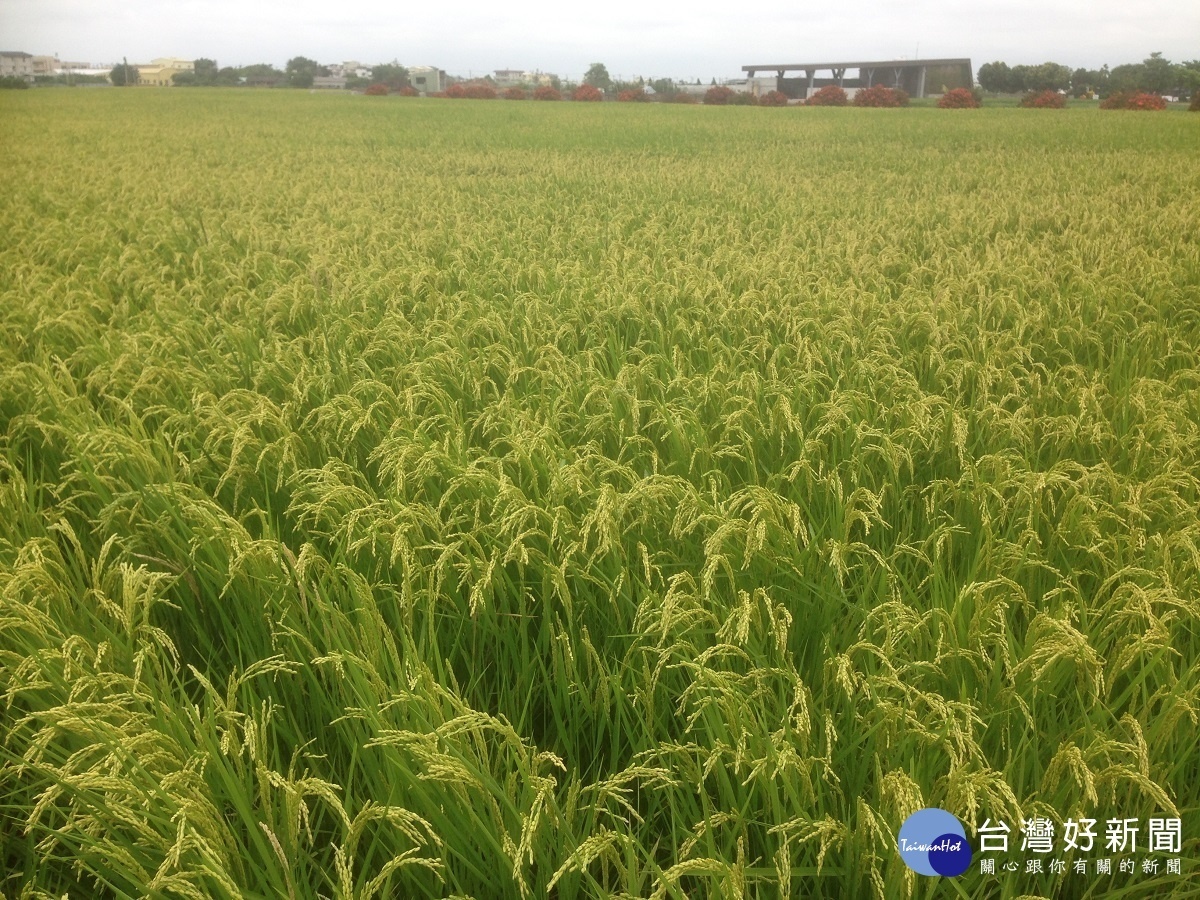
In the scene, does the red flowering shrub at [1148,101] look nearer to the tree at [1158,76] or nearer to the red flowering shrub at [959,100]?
the tree at [1158,76]

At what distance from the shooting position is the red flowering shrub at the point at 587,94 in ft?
163

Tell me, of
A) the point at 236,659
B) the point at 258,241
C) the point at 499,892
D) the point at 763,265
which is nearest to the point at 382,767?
the point at 499,892

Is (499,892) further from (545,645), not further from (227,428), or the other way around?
(227,428)

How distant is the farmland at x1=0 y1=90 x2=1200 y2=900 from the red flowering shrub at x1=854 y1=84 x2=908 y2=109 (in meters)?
35.3

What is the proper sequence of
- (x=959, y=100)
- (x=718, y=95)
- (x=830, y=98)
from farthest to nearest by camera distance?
(x=718, y=95), (x=830, y=98), (x=959, y=100)

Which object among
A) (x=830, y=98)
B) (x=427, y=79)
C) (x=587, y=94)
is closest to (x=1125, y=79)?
(x=830, y=98)

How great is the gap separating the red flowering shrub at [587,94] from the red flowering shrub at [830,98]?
14.4 m

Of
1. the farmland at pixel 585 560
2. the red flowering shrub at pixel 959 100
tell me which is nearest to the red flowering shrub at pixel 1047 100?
the red flowering shrub at pixel 959 100

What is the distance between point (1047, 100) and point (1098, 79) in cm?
352

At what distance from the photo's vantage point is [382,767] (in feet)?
5.46

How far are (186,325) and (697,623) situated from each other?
3.79m

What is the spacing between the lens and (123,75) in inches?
2302

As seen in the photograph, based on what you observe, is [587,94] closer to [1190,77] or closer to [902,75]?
[902,75]

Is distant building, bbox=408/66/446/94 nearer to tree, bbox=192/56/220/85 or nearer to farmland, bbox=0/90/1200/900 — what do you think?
tree, bbox=192/56/220/85
